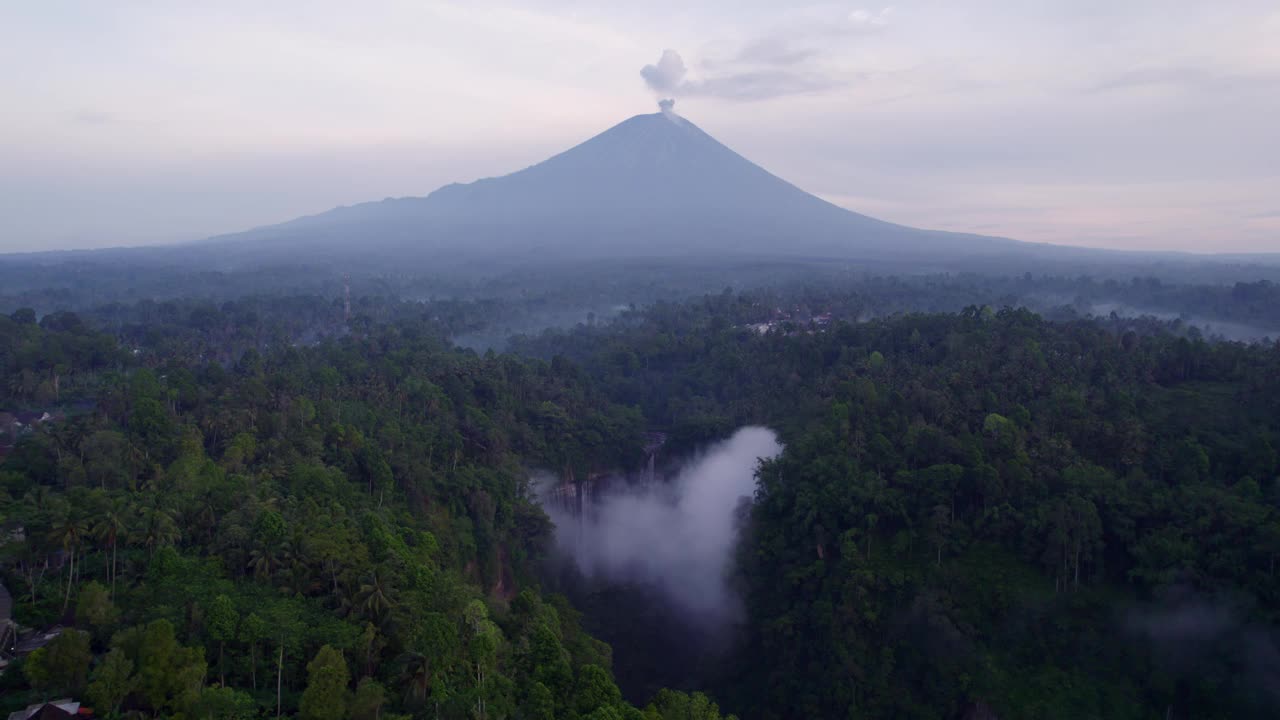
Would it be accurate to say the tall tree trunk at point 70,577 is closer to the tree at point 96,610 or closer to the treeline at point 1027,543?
the tree at point 96,610

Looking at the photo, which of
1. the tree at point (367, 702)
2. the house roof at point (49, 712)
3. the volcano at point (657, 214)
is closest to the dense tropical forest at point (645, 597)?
the tree at point (367, 702)

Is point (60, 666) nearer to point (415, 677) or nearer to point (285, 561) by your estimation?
point (285, 561)

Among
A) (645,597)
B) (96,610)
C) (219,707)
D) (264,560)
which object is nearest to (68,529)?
(96,610)

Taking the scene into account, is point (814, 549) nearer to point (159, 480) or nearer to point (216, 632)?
point (216, 632)

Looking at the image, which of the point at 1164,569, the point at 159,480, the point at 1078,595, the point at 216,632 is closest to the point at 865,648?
the point at 1078,595

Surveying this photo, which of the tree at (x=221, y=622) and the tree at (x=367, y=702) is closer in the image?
the tree at (x=367, y=702)

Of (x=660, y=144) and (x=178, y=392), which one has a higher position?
(x=660, y=144)

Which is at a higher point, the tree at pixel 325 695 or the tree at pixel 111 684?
the tree at pixel 111 684
